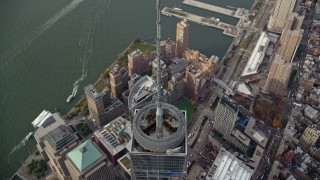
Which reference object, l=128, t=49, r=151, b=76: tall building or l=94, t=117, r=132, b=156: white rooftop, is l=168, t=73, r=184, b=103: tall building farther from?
l=94, t=117, r=132, b=156: white rooftop

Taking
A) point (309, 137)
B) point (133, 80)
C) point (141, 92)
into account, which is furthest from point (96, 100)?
point (309, 137)

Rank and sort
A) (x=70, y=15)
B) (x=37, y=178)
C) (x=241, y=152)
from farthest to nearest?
(x=70, y=15)
(x=241, y=152)
(x=37, y=178)

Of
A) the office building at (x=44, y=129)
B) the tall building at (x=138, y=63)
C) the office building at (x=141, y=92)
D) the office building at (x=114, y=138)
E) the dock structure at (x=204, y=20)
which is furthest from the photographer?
the dock structure at (x=204, y=20)

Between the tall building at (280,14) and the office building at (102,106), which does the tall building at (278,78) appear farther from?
the office building at (102,106)

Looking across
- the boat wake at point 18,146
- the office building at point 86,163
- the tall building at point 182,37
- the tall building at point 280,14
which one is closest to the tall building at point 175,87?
the tall building at point 182,37

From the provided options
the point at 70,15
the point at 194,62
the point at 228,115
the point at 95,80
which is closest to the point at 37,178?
the point at 95,80

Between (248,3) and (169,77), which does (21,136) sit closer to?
(169,77)
